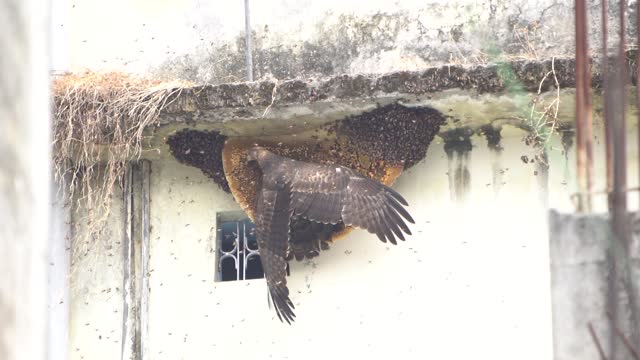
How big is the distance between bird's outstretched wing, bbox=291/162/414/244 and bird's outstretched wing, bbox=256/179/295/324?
0.08 metres

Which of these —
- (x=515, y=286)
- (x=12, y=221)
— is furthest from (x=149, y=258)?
(x=12, y=221)

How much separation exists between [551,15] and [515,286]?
1731 millimetres

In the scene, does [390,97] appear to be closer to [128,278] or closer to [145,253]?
[145,253]

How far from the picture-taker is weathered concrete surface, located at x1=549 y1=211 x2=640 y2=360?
215 inches

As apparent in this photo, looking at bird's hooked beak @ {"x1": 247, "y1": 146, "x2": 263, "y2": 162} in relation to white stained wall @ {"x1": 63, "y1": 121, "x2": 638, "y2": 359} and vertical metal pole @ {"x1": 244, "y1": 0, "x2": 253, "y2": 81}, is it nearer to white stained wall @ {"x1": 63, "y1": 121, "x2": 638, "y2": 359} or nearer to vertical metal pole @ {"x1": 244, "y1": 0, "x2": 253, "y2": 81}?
white stained wall @ {"x1": 63, "y1": 121, "x2": 638, "y2": 359}

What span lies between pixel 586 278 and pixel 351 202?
283cm

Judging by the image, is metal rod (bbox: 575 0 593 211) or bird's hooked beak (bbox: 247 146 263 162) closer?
metal rod (bbox: 575 0 593 211)

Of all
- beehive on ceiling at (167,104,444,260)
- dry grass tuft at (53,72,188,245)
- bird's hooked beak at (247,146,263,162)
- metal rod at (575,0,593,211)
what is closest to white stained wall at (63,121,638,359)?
beehive on ceiling at (167,104,444,260)

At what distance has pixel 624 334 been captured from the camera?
5.46 metres

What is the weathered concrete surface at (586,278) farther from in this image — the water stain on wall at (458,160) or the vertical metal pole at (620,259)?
the water stain on wall at (458,160)

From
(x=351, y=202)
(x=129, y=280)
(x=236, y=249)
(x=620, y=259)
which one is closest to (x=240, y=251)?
(x=236, y=249)

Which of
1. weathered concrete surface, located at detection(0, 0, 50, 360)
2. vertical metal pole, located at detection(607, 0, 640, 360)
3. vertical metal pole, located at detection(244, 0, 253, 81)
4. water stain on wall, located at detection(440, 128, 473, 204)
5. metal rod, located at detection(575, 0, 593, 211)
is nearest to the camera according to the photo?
weathered concrete surface, located at detection(0, 0, 50, 360)

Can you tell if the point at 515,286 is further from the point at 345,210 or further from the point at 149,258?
the point at 149,258

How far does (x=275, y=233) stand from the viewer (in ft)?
27.0
